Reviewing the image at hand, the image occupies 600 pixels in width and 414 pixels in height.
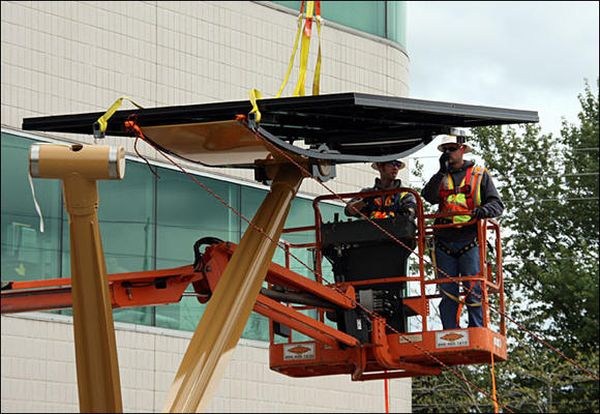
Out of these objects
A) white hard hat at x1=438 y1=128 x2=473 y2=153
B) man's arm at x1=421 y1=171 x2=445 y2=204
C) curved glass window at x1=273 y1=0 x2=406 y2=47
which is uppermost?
curved glass window at x1=273 y1=0 x2=406 y2=47

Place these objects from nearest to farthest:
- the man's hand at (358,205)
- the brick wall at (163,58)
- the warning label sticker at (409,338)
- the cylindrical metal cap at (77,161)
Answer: the cylindrical metal cap at (77,161), the warning label sticker at (409,338), the man's hand at (358,205), the brick wall at (163,58)

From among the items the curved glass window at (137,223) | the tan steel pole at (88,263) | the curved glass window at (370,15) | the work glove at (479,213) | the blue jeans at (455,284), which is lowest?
the tan steel pole at (88,263)

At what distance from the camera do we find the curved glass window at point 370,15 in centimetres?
2449

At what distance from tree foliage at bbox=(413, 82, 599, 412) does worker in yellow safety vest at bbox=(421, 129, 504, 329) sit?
20.6m

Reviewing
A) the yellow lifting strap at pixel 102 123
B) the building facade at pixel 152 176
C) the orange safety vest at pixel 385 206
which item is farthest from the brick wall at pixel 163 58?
the yellow lifting strap at pixel 102 123

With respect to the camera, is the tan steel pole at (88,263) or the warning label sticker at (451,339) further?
the warning label sticker at (451,339)

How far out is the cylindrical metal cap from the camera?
8.31 m

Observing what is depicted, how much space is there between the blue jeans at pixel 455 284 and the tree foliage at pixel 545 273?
67.3 ft

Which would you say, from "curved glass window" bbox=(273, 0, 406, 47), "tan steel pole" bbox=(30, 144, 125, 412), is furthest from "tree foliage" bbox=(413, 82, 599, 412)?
"tan steel pole" bbox=(30, 144, 125, 412)

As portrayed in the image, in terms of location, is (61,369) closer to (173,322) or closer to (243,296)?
(173,322)

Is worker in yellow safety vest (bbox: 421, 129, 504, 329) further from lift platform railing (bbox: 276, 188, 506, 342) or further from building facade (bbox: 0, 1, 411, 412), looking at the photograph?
building facade (bbox: 0, 1, 411, 412)

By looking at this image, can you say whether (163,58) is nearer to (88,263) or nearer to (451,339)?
(451,339)

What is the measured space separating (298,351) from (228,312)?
3.90 m

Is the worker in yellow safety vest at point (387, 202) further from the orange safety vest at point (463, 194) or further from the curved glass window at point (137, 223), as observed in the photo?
the curved glass window at point (137, 223)
